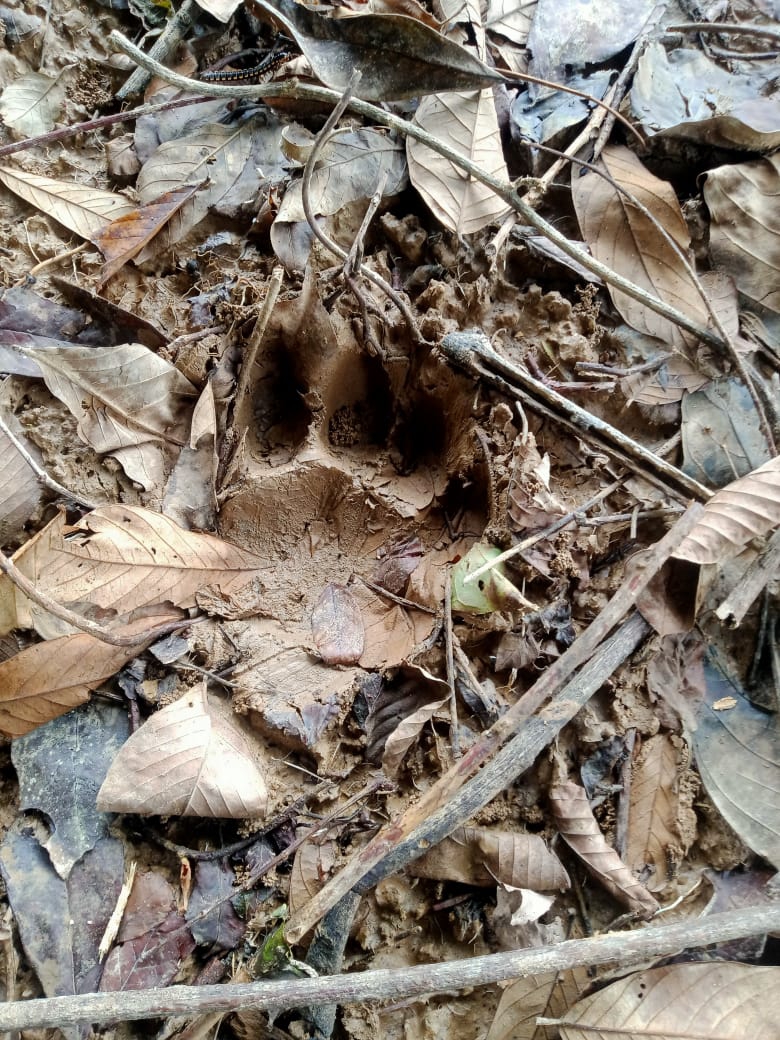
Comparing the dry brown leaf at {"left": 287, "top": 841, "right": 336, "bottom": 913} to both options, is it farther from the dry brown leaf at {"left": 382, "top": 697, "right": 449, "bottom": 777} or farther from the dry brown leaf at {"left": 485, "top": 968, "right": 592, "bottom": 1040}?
the dry brown leaf at {"left": 485, "top": 968, "right": 592, "bottom": 1040}

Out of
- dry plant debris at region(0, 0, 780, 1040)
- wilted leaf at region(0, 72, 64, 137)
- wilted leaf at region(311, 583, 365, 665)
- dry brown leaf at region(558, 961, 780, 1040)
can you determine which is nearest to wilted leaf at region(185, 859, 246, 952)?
dry plant debris at region(0, 0, 780, 1040)

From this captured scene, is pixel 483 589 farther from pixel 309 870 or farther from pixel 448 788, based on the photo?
pixel 309 870

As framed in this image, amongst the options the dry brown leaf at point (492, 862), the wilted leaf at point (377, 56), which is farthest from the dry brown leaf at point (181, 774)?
the wilted leaf at point (377, 56)

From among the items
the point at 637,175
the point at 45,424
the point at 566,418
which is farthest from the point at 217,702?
the point at 637,175

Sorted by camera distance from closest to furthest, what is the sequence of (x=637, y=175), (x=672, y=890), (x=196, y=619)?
(x=672, y=890), (x=196, y=619), (x=637, y=175)

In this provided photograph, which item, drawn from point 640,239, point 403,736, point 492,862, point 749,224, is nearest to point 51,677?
point 403,736

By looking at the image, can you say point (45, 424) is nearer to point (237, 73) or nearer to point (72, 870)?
point (72, 870)
